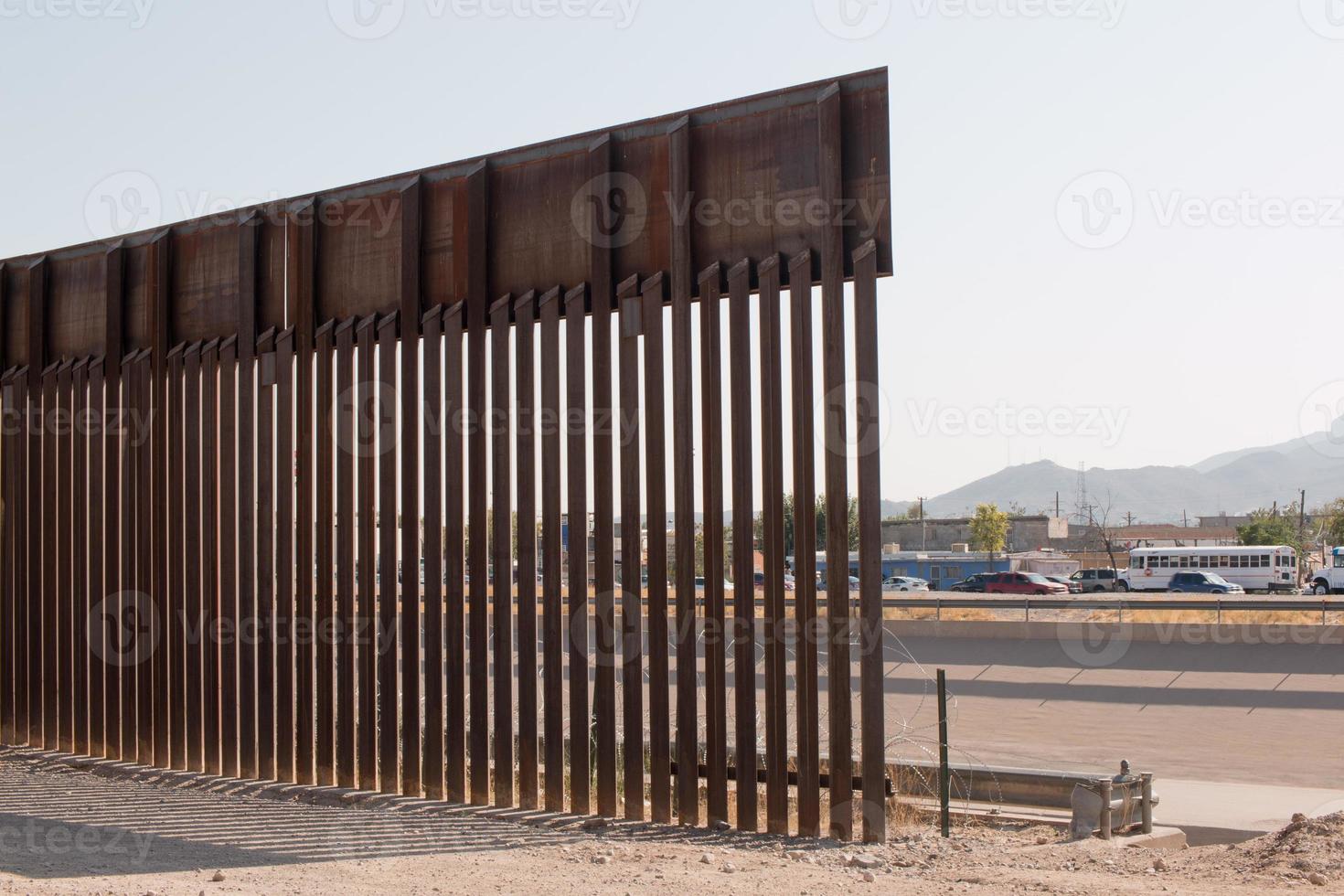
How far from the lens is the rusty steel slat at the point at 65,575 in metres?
12.2

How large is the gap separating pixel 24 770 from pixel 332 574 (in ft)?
12.6

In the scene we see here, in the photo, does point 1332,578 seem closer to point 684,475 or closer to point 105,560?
point 684,475

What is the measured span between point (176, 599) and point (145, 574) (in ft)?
1.74

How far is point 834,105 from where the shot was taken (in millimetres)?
8289

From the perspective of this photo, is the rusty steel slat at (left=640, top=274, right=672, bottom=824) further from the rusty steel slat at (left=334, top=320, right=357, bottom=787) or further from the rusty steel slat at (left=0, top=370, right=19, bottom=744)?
the rusty steel slat at (left=0, top=370, right=19, bottom=744)

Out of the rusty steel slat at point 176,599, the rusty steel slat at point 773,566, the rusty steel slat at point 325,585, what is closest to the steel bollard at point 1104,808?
the rusty steel slat at point 773,566

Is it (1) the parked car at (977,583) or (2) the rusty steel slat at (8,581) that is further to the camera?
(1) the parked car at (977,583)

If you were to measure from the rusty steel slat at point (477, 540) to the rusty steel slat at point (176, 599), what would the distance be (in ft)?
11.0

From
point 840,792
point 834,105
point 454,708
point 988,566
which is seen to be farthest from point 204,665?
point 988,566

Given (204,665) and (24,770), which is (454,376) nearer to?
(204,665)

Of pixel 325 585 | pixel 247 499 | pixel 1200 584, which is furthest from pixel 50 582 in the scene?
pixel 1200 584

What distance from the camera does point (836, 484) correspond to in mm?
8219

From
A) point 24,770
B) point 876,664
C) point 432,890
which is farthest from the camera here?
point 24,770

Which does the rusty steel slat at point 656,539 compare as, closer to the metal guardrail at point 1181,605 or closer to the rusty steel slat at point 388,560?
the rusty steel slat at point 388,560
